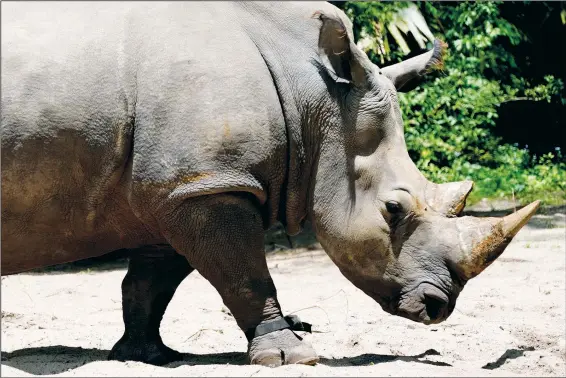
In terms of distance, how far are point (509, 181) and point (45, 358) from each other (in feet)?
24.6

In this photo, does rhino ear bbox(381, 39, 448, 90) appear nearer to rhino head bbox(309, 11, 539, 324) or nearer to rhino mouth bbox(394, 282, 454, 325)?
rhino head bbox(309, 11, 539, 324)

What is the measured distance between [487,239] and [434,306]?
16.9 inches

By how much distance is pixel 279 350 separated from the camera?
192 inches

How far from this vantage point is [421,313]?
5039 mm

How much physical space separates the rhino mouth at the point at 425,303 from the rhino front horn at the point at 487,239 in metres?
0.17

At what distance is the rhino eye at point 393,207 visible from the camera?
501 cm

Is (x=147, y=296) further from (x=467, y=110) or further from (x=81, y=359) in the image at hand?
(x=467, y=110)

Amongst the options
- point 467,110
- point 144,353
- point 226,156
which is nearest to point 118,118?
point 226,156

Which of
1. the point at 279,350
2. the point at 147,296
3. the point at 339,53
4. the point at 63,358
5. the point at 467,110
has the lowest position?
the point at 467,110

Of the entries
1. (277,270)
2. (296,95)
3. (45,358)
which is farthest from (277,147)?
(277,270)

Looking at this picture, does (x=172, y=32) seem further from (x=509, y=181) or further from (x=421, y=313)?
(x=509, y=181)

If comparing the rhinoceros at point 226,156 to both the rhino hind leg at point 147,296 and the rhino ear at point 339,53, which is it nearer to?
the rhino ear at point 339,53

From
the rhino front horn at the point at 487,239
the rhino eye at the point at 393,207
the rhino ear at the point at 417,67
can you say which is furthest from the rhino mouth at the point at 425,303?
the rhino ear at the point at 417,67

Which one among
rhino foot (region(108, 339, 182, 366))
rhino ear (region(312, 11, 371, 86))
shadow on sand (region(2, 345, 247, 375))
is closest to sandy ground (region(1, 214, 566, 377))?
shadow on sand (region(2, 345, 247, 375))
